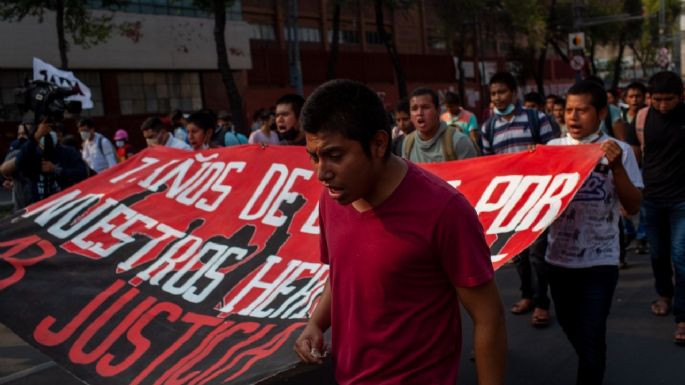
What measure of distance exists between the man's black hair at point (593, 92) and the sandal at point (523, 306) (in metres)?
2.49

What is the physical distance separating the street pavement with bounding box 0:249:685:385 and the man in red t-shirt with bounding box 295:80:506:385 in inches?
84.0

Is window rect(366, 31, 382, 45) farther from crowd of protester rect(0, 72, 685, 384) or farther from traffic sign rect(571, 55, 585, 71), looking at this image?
crowd of protester rect(0, 72, 685, 384)

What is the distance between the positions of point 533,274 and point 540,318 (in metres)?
0.70

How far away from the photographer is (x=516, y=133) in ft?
19.4

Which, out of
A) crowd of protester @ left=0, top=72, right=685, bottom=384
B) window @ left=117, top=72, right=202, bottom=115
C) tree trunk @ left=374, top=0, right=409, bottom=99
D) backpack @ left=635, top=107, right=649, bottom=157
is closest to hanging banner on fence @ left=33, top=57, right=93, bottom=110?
crowd of protester @ left=0, top=72, right=685, bottom=384

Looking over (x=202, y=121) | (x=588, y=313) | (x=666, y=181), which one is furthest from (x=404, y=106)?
(x=588, y=313)

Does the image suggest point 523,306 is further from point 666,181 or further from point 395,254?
point 395,254

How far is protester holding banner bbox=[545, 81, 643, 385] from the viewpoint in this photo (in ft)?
11.8

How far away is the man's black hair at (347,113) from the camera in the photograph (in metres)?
1.91

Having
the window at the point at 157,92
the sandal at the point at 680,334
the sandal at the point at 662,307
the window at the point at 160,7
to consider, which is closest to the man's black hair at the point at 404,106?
the sandal at the point at 662,307

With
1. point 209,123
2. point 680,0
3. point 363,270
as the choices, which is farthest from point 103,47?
point 680,0

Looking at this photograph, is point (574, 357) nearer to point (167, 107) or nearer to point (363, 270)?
point (363, 270)

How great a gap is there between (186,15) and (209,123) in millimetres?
23392

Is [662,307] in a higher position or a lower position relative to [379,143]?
lower
